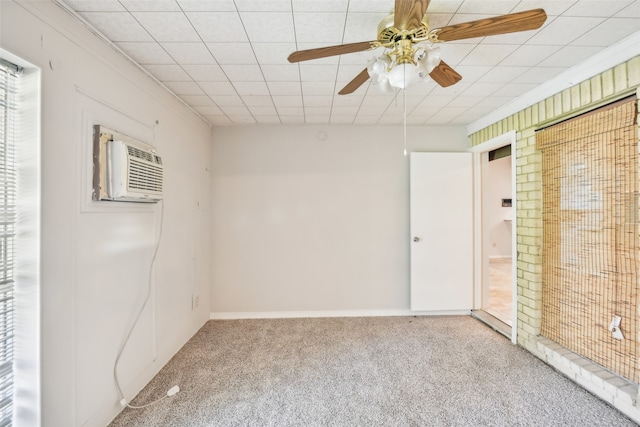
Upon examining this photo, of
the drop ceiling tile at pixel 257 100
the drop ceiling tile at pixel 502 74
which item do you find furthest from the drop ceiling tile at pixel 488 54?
the drop ceiling tile at pixel 257 100

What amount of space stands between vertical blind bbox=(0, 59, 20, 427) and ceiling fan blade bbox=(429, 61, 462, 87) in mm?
2112

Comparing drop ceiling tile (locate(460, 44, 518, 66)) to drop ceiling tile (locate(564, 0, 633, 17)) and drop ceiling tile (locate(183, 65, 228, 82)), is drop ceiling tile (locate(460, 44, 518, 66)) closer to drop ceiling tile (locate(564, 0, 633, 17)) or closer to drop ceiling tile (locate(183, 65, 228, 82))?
drop ceiling tile (locate(564, 0, 633, 17))

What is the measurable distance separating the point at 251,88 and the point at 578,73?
259 centimetres

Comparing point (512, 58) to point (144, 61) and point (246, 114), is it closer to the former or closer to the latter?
point (246, 114)

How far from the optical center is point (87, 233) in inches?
60.2

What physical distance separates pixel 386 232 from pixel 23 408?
125 inches

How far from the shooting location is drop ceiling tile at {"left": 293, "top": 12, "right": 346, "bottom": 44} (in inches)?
57.7

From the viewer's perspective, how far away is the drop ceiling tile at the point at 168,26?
1.47 metres

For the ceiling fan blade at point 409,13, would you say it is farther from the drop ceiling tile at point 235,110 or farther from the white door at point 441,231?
the white door at point 441,231

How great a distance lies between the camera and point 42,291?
1269 millimetres

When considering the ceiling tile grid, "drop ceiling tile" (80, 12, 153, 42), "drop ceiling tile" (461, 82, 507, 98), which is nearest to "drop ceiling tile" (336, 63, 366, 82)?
the ceiling tile grid

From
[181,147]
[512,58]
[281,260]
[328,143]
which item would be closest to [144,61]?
[181,147]

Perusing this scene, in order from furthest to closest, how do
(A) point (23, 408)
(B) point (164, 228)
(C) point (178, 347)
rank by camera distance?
(C) point (178, 347), (B) point (164, 228), (A) point (23, 408)

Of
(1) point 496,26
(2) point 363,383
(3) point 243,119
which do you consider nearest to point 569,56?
(1) point 496,26
